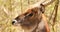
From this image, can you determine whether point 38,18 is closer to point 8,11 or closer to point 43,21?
point 43,21

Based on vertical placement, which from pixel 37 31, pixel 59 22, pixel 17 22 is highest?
pixel 17 22

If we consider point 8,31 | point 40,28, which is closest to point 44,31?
point 40,28

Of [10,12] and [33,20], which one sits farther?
[10,12]

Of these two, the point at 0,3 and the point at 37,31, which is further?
the point at 0,3

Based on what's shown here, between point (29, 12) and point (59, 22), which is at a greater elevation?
point (29, 12)

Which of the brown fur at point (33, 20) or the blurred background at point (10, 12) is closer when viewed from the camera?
the brown fur at point (33, 20)

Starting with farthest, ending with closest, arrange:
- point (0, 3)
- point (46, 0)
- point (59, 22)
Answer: point (59, 22), point (0, 3), point (46, 0)

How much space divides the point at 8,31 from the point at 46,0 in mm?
848

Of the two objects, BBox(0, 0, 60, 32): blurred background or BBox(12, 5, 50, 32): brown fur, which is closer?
BBox(12, 5, 50, 32): brown fur

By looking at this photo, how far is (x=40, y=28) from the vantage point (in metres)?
2.00

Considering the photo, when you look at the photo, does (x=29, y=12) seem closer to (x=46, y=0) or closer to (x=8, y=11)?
(x=46, y=0)

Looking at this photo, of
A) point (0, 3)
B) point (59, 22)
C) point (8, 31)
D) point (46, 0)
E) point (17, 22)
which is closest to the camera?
point (17, 22)

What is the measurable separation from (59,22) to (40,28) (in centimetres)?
118

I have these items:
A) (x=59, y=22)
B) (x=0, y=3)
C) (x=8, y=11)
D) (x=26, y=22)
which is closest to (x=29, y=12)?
(x=26, y=22)
